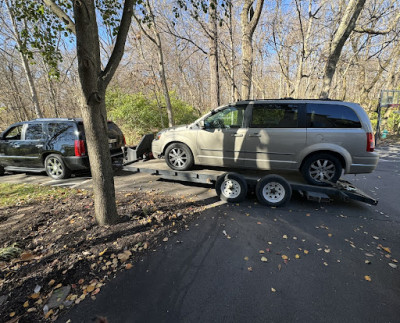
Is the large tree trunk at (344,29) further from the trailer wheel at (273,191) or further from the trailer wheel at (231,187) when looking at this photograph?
the trailer wheel at (231,187)

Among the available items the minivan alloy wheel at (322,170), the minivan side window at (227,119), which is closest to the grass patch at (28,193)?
the minivan side window at (227,119)

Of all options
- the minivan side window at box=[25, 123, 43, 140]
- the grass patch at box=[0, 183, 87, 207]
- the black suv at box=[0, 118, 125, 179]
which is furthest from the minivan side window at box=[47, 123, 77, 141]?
the grass patch at box=[0, 183, 87, 207]

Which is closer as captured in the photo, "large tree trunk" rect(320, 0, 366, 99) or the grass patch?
the grass patch

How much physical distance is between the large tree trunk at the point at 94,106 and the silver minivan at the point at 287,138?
7.81 ft

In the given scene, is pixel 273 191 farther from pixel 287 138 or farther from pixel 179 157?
pixel 179 157

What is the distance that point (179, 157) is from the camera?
542cm

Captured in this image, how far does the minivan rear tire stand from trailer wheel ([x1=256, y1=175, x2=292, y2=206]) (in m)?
0.71

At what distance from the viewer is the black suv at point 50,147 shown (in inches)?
235

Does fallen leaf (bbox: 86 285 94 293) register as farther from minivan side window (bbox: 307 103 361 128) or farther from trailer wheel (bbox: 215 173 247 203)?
minivan side window (bbox: 307 103 361 128)

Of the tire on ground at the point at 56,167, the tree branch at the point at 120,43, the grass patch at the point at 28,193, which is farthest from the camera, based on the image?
the tire on ground at the point at 56,167

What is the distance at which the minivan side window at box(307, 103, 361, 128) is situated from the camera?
4234 mm

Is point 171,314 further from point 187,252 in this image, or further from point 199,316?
point 187,252

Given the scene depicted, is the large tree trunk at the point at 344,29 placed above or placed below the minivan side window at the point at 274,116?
above

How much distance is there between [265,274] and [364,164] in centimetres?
340
